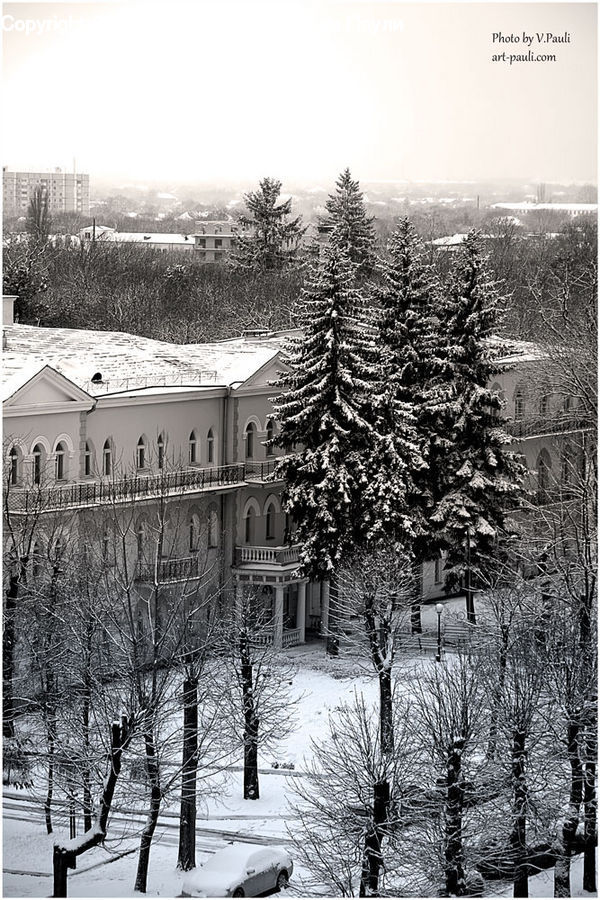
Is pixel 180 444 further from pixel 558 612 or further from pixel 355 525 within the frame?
pixel 558 612

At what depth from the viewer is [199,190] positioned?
52312 mm

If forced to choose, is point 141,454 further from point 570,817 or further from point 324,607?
point 570,817

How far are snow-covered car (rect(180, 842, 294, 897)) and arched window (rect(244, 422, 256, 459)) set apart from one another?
46.7 ft

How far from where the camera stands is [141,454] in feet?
107

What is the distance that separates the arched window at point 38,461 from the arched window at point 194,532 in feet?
13.3

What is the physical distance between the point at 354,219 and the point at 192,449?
19677mm

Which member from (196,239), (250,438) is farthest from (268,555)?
(196,239)

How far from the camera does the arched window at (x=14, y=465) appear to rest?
2974 centimetres

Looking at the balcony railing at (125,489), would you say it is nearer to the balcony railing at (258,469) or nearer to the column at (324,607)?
the balcony railing at (258,469)

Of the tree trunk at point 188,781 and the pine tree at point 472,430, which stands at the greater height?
the pine tree at point 472,430

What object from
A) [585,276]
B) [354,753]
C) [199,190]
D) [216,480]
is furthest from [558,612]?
[199,190]

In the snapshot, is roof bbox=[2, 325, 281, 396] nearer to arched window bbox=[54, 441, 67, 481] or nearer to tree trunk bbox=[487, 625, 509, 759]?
arched window bbox=[54, 441, 67, 481]

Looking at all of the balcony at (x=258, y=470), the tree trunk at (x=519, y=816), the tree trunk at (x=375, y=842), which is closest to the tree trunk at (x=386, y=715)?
the tree trunk at (x=375, y=842)

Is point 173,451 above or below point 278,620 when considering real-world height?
above
